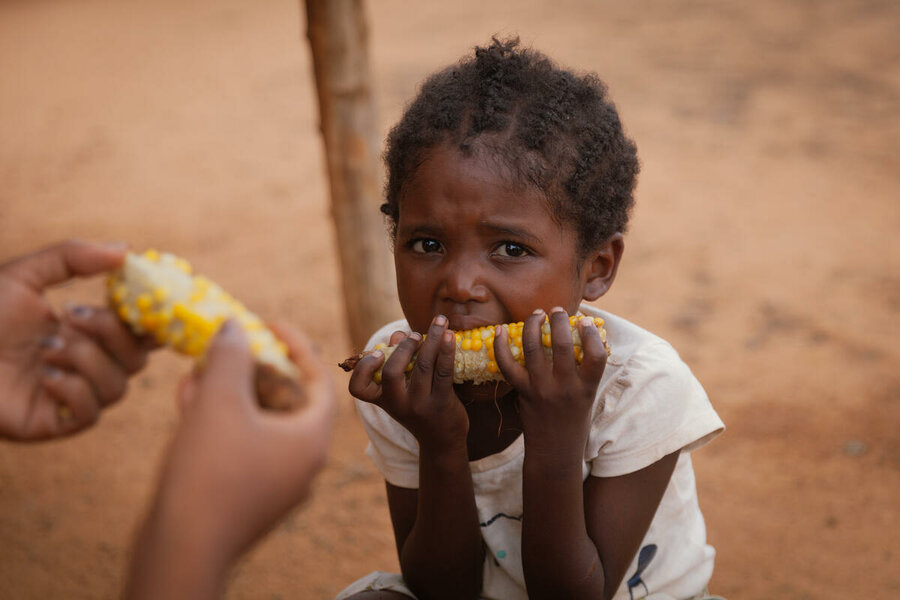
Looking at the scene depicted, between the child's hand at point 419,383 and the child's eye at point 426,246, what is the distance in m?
0.33

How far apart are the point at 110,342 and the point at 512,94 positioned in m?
1.20

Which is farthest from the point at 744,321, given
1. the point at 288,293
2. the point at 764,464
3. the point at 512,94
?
the point at 512,94

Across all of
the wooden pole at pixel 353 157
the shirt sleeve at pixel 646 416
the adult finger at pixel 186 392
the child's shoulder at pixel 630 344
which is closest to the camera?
the adult finger at pixel 186 392

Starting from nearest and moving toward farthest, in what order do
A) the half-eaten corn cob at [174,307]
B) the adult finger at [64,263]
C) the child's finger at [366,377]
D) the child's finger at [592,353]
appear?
the half-eaten corn cob at [174,307]
the adult finger at [64,263]
the child's finger at [592,353]
the child's finger at [366,377]

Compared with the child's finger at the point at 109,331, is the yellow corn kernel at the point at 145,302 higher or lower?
higher

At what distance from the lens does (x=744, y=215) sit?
286 inches

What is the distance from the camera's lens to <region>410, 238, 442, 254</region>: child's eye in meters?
2.36

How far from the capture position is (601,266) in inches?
101

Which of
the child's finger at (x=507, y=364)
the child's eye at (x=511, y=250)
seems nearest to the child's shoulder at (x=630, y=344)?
the child's eye at (x=511, y=250)

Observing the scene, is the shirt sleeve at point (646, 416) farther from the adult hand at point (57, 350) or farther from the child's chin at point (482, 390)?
the adult hand at point (57, 350)

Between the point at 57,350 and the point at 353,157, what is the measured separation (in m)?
2.88

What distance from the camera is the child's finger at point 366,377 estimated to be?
2092 millimetres

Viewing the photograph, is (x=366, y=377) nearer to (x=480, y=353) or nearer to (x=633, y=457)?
(x=480, y=353)

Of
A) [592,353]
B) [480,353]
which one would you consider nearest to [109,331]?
[480,353]
